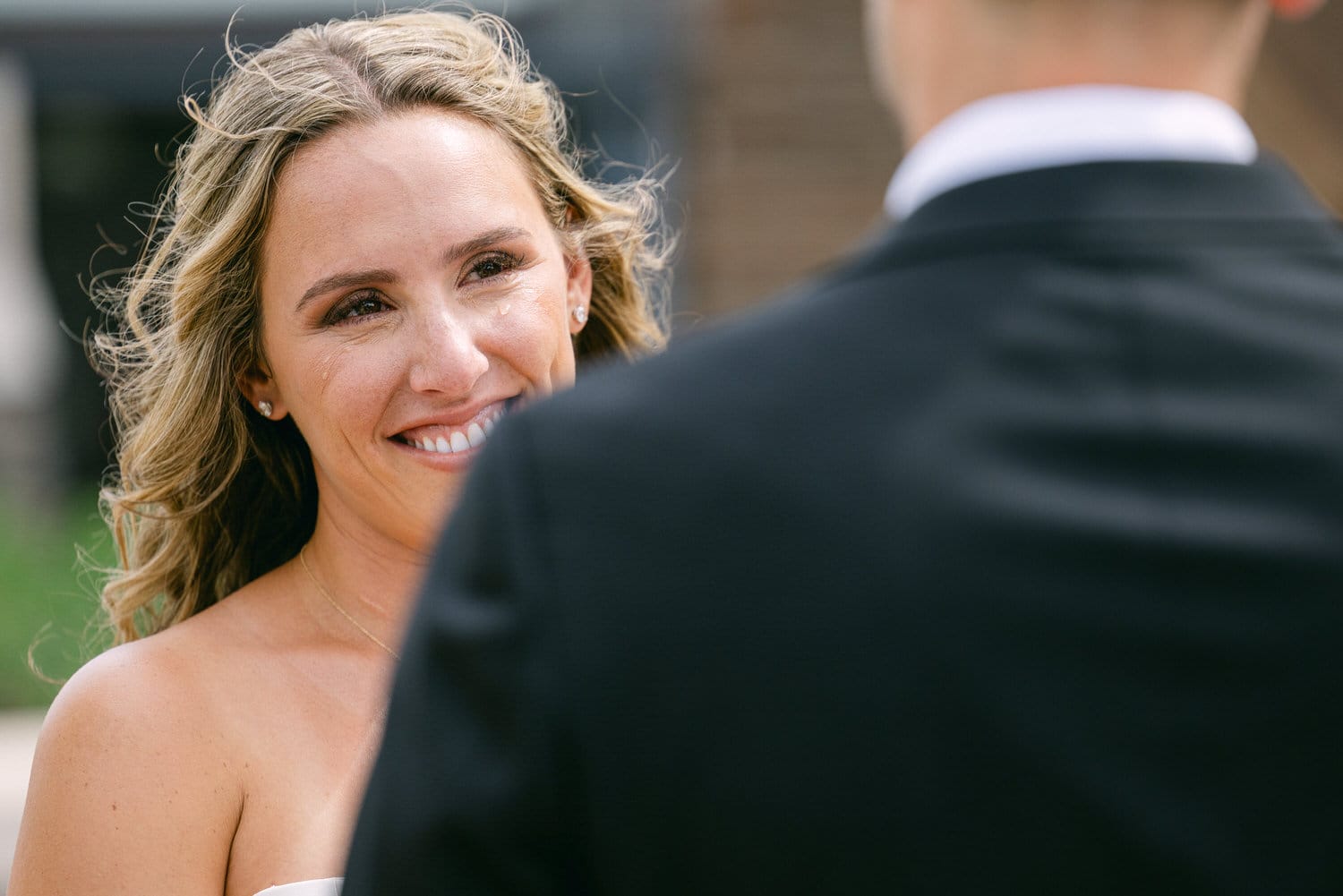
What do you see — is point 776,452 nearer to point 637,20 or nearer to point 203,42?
point 637,20

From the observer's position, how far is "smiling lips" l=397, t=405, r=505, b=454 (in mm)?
2186

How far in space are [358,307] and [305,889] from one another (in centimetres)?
82

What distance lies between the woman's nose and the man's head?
51.9 inches

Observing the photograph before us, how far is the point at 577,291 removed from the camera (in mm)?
2537

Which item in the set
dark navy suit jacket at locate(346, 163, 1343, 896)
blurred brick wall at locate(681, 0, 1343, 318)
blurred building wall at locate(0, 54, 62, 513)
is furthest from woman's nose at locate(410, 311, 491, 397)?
blurred building wall at locate(0, 54, 62, 513)

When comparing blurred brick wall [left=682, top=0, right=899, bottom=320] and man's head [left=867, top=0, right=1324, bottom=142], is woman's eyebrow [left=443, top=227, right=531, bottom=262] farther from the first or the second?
blurred brick wall [left=682, top=0, right=899, bottom=320]

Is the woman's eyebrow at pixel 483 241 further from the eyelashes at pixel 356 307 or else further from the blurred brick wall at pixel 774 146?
the blurred brick wall at pixel 774 146

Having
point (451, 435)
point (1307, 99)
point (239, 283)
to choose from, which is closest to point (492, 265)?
point (451, 435)

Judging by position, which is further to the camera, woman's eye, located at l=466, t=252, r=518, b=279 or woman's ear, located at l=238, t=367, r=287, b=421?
woman's ear, located at l=238, t=367, r=287, b=421

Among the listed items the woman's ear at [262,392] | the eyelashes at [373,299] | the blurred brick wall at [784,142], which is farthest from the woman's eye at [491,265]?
the blurred brick wall at [784,142]

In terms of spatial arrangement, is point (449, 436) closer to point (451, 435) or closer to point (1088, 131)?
point (451, 435)

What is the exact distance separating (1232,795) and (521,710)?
1.33 feet

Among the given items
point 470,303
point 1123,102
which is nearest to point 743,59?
point 470,303

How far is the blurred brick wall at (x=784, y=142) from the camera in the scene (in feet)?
23.5
